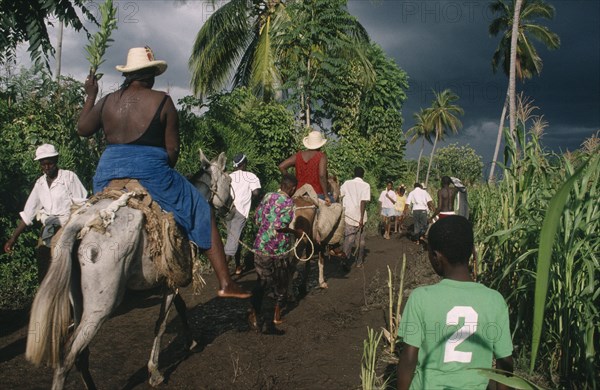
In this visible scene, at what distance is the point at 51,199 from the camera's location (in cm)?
619

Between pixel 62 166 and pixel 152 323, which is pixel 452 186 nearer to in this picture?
pixel 152 323

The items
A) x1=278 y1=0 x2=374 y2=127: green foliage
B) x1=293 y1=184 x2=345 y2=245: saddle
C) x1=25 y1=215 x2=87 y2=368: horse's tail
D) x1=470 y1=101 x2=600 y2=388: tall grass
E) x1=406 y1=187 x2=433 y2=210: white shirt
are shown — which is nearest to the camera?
x1=25 y1=215 x2=87 y2=368: horse's tail

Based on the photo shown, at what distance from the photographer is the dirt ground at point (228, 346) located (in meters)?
4.91

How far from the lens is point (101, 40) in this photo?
13.1ft

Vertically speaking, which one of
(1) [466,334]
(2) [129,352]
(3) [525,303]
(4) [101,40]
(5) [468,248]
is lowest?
(2) [129,352]

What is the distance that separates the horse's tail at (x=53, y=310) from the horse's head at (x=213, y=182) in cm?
209

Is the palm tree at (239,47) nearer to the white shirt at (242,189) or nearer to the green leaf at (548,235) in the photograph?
the white shirt at (242,189)

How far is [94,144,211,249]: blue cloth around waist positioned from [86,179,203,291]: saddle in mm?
79

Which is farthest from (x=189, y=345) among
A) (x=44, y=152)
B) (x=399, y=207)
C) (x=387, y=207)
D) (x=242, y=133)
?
(x=399, y=207)

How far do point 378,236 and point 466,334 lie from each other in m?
16.2

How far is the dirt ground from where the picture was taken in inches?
193

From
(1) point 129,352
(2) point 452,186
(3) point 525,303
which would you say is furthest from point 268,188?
(3) point 525,303

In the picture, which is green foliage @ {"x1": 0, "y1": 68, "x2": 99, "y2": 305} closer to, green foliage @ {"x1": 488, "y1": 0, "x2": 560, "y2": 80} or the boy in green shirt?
the boy in green shirt

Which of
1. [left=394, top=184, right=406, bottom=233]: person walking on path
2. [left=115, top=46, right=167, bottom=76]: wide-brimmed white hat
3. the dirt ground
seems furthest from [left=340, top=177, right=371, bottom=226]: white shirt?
[left=394, top=184, right=406, bottom=233]: person walking on path
